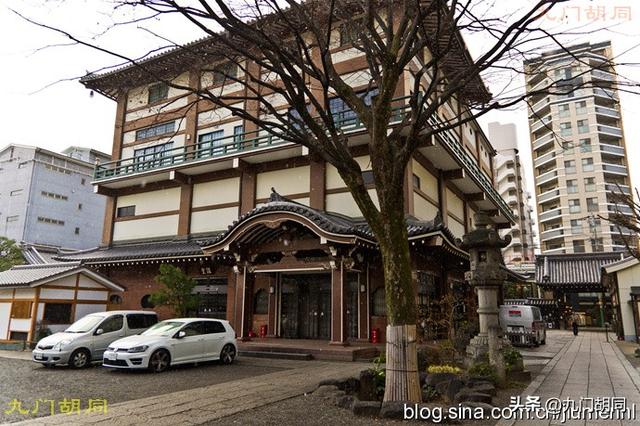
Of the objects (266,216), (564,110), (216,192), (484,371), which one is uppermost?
(564,110)

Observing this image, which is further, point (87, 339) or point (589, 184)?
point (589, 184)

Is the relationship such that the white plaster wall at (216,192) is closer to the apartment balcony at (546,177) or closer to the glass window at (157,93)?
the glass window at (157,93)

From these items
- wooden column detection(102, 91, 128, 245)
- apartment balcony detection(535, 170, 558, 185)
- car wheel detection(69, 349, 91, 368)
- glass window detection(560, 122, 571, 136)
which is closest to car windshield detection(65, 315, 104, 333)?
car wheel detection(69, 349, 91, 368)

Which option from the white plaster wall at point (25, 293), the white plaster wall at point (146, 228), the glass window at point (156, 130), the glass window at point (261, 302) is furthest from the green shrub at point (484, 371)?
the glass window at point (156, 130)

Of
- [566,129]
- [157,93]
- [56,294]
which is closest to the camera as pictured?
[56,294]

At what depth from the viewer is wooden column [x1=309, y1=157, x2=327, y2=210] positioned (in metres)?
18.5

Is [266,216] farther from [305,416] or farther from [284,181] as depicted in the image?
[305,416]

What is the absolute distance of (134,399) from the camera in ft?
25.8

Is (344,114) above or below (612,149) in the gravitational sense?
below

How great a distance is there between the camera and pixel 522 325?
19.9 m

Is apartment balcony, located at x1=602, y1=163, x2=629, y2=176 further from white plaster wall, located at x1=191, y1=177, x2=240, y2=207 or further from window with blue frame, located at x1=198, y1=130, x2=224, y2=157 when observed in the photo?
white plaster wall, located at x1=191, y1=177, x2=240, y2=207

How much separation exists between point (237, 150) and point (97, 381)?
1246 centimetres

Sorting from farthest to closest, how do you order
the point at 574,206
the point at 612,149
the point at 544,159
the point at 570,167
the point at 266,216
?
1. the point at 544,159
2. the point at 570,167
3. the point at 574,206
4. the point at 612,149
5. the point at 266,216

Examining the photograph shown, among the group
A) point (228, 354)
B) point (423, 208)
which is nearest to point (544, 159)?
point (423, 208)
